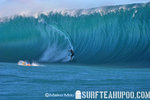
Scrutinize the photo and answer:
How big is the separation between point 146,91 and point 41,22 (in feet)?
93.3

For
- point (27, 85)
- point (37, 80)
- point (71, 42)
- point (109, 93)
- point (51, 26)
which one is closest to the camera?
point (109, 93)

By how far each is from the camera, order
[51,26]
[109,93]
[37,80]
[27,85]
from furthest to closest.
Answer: [51,26], [37,80], [27,85], [109,93]

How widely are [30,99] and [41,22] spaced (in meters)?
30.0

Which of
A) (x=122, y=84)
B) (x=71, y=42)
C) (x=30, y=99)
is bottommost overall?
(x=71, y=42)

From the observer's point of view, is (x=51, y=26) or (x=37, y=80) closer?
(x=37, y=80)

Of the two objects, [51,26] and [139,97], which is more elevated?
[139,97]

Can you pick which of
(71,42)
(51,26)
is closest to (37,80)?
(71,42)

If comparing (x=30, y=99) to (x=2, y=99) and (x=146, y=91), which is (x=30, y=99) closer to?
(x=2, y=99)

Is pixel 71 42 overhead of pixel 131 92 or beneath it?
beneath

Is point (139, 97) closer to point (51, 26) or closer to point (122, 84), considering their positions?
point (122, 84)

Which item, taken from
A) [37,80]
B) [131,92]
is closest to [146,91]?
[131,92]

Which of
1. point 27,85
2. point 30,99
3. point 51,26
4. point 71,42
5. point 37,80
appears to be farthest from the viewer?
point 51,26

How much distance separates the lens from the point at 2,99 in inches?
663

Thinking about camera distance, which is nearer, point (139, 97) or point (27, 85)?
point (139, 97)
